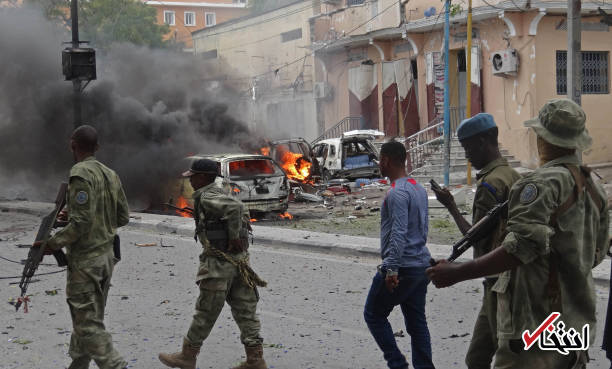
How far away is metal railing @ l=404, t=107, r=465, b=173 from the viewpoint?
2309 cm

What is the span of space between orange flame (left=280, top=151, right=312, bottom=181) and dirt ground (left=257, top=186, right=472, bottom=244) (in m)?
1.09

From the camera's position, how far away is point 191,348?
4.93 m

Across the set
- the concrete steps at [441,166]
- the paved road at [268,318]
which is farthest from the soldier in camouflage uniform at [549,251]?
the concrete steps at [441,166]

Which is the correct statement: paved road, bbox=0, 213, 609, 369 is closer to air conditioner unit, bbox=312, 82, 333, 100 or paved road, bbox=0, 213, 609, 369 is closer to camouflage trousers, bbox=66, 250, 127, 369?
camouflage trousers, bbox=66, 250, 127, 369

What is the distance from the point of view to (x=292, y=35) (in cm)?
3441

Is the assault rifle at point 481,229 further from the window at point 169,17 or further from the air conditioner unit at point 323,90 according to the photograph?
the window at point 169,17

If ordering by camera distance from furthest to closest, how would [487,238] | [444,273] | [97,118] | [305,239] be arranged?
[97,118] → [305,239] → [487,238] → [444,273]

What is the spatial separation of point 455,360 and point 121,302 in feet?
12.0

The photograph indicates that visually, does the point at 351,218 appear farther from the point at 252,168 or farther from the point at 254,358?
the point at 254,358

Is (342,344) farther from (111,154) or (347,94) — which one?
(347,94)

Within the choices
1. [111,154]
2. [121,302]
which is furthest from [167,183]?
[121,302]

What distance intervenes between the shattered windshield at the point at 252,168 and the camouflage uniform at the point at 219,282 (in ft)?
29.4

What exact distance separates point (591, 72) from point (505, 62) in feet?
9.23

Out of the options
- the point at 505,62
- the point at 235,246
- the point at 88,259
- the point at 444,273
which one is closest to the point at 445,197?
the point at 444,273
